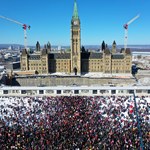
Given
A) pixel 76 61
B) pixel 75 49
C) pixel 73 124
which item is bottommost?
pixel 73 124

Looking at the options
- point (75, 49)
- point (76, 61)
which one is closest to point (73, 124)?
point (76, 61)

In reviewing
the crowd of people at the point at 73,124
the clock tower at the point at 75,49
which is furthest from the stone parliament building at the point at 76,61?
the crowd of people at the point at 73,124

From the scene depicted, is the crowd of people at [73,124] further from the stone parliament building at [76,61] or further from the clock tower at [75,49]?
the stone parliament building at [76,61]

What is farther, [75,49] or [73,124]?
[75,49]

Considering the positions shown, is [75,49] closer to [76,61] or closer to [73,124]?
[76,61]

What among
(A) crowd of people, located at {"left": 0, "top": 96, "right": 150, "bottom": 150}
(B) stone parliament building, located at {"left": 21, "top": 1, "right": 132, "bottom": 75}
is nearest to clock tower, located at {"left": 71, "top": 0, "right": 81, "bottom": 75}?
(B) stone parliament building, located at {"left": 21, "top": 1, "right": 132, "bottom": 75}

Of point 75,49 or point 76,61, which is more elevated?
point 75,49
